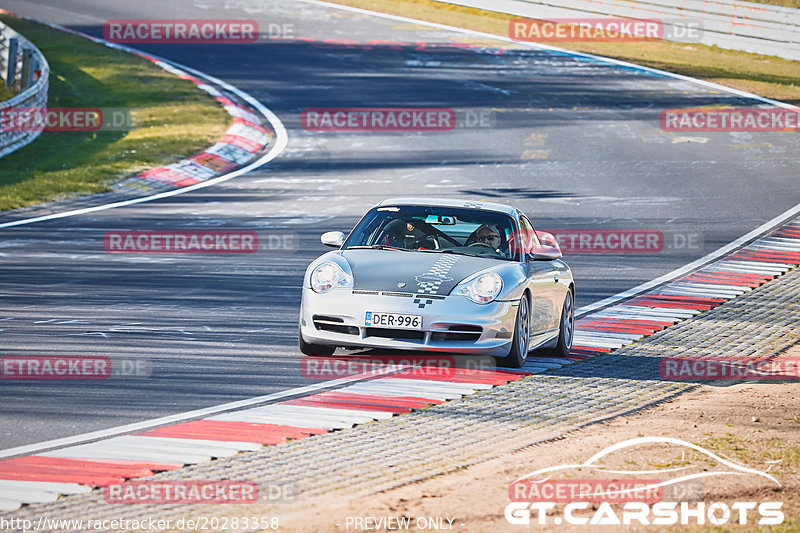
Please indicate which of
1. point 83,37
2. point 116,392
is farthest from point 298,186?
point 83,37

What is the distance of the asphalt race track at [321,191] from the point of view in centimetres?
1038

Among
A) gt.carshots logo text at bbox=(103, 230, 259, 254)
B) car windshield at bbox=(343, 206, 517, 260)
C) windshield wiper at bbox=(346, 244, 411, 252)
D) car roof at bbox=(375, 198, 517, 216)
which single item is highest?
car roof at bbox=(375, 198, 517, 216)

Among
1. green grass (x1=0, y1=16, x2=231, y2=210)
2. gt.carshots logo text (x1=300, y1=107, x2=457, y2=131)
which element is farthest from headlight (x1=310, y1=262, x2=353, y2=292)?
gt.carshots logo text (x1=300, y1=107, x2=457, y2=131)

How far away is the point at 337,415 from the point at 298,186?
13933mm

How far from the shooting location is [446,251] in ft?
36.2

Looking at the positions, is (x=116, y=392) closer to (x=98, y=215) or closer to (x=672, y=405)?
(x=672, y=405)

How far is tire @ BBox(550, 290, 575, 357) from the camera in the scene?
37.0 feet

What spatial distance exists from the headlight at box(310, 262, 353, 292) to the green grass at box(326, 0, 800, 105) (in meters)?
23.8
